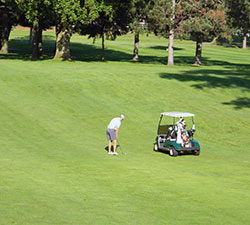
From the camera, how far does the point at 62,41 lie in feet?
196

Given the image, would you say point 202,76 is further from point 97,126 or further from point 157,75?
point 97,126

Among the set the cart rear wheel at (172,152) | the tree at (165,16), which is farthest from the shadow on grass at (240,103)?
the tree at (165,16)

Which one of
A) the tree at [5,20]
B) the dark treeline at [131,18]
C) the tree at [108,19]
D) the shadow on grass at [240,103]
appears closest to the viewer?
the shadow on grass at [240,103]

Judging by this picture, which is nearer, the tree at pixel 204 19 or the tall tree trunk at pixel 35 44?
the tree at pixel 204 19

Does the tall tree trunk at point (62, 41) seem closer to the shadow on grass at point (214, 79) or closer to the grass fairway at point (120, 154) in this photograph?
the grass fairway at point (120, 154)

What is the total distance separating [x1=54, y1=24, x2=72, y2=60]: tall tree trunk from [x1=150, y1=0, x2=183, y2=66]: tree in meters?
10.5

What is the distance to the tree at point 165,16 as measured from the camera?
61.9 metres

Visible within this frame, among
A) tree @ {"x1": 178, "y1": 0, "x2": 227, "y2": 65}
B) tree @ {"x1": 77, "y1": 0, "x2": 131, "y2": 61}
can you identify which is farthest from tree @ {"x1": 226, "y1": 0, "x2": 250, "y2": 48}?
tree @ {"x1": 77, "y1": 0, "x2": 131, "y2": 61}

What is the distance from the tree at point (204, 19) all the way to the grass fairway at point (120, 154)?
8745 mm

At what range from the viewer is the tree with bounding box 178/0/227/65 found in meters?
60.6

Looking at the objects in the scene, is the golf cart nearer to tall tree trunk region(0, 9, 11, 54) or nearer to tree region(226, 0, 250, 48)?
tall tree trunk region(0, 9, 11, 54)

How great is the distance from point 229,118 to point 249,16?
5065 cm

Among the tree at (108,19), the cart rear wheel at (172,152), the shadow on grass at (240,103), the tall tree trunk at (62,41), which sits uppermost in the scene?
the tree at (108,19)

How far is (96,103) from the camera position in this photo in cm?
3650
